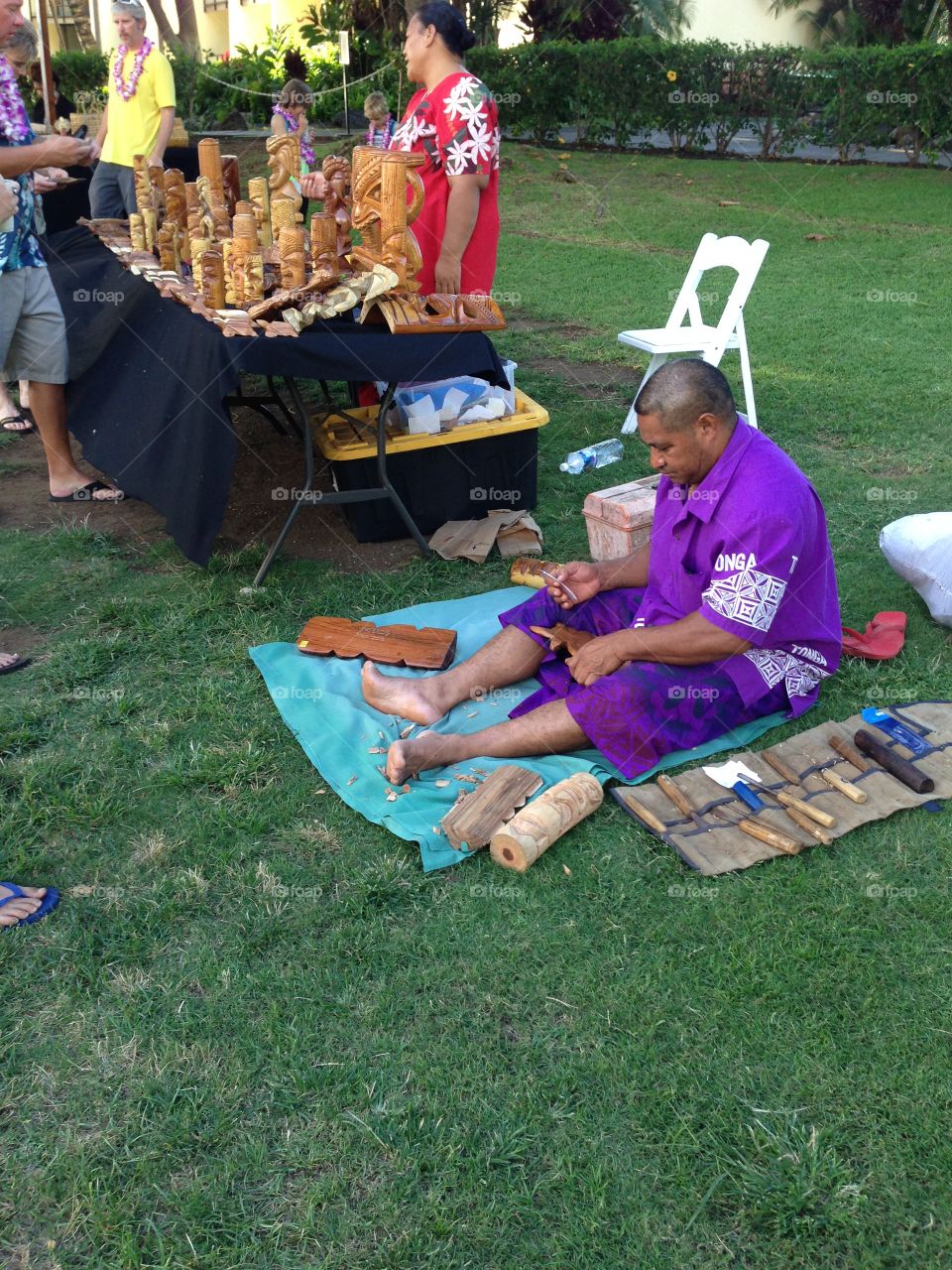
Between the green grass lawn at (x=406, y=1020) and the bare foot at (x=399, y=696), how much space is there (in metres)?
0.33

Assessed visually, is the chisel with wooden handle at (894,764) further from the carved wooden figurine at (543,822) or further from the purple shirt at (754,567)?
the carved wooden figurine at (543,822)

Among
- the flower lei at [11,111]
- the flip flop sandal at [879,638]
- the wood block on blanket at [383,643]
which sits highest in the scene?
the flower lei at [11,111]

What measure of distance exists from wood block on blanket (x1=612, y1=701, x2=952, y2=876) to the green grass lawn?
0.06m

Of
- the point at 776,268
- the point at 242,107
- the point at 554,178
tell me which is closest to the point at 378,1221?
the point at 776,268

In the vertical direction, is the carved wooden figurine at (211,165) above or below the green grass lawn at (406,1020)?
above

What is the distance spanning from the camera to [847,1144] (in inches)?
85.4

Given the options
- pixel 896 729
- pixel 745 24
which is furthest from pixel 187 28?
pixel 896 729

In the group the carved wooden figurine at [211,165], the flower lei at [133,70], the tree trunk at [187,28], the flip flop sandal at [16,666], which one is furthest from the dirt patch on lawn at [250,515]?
the tree trunk at [187,28]

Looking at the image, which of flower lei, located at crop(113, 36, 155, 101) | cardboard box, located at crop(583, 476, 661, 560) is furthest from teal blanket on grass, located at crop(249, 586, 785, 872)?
flower lei, located at crop(113, 36, 155, 101)

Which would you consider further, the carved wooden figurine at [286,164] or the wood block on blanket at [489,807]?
the carved wooden figurine at [286,164]

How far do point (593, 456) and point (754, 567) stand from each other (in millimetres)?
2734

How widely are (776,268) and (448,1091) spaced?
9.55 m

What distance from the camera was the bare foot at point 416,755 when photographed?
3219 millimetres

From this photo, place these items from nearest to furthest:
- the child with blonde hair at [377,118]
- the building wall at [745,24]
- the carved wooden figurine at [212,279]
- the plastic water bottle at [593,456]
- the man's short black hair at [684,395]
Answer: the man's short black hair at [684,395], the carved wooden figurine at [212,279], the plastic water bottle at [593,456], the child with blonde hair at [377,118], the building wall at [745,24]
